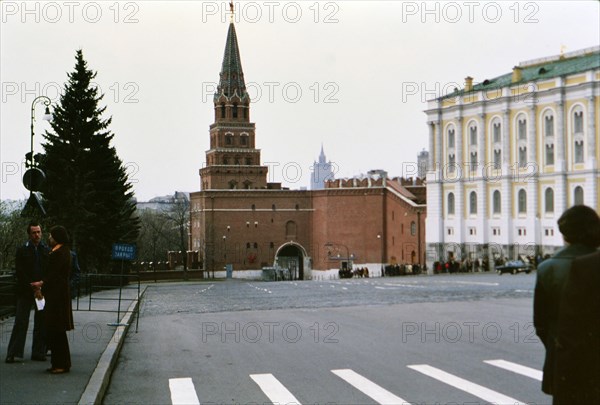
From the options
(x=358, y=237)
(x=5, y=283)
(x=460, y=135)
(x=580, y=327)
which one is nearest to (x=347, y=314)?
(x=5, y=283)

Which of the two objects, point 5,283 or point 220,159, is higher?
point 220,159

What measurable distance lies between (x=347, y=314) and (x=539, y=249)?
5367cm

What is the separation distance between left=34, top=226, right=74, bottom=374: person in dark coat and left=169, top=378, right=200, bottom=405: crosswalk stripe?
1366 millimetres

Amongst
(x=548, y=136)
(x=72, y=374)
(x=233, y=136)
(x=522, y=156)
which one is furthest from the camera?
(x=233, y=136)

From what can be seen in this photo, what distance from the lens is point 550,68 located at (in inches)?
3039

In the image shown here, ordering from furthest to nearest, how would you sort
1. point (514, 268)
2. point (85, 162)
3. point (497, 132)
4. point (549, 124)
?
1. point (497, 132)
2. point (549, 124)
3. point (514, 268)
4. point (85, 162)

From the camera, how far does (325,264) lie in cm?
9819

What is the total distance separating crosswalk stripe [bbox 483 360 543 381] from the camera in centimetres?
1084

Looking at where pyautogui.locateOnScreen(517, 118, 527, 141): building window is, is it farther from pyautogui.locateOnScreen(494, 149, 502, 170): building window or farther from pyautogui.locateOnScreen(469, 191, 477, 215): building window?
pyautogui.locateOnScreen(469, 191, 477, 215): building window

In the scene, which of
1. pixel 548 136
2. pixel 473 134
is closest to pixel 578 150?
pixel 548 136

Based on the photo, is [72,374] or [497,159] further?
[497,159]

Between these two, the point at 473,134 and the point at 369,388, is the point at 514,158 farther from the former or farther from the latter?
the point at 369,388

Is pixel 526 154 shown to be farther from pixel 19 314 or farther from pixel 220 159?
pixel 19 314

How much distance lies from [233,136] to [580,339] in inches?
3883
